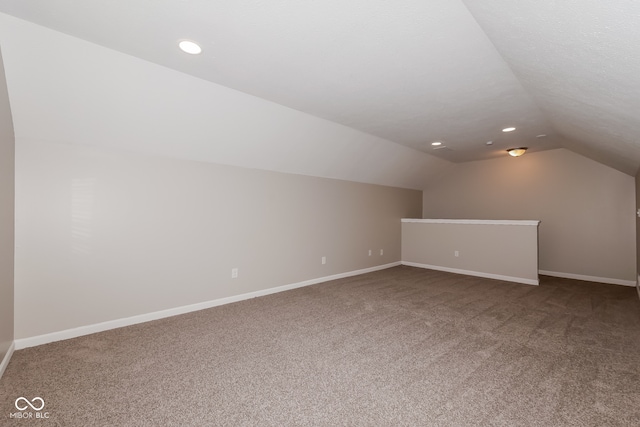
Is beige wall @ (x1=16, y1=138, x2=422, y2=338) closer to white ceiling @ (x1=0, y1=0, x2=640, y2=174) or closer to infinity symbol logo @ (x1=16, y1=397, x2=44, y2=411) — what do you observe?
infinity symbol logo @ (x1=16, y1=397, x2=44, y2=411)

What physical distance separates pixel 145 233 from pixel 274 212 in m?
1.79

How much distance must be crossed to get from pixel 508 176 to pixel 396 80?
508 centimetres

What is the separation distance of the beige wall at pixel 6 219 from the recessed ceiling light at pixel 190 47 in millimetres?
1267

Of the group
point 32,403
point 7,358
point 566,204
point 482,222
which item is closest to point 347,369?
point 32,403

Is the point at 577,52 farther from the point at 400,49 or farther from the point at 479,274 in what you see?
the point at 479,274

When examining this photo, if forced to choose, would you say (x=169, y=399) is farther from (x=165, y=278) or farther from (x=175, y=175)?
(x=175, y=175)

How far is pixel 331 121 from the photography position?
3.91 m

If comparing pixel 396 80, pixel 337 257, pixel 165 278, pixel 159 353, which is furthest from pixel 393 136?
pixel 159 353

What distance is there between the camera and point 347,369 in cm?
219

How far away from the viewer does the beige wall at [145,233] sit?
258cm

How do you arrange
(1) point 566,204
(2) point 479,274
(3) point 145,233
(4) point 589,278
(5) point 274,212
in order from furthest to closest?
(2) point 479,274, (1) point 566,204, (4) point 589,278, (5) point 274,212, (3) point 145,233

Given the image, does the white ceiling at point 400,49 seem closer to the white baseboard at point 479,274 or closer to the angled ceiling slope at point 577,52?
the angled ceiling slope at point 577,52

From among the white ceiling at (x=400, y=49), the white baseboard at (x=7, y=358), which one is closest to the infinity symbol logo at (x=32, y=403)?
the white baseboard at (x=7, y=358)

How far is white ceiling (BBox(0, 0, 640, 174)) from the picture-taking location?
1.59m
